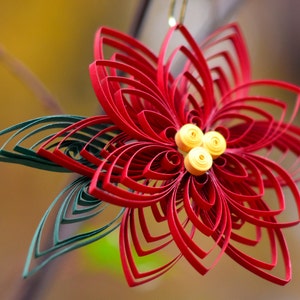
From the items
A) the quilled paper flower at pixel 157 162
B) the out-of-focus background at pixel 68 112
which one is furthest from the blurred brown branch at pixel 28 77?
the quilled paper flower at pixel 157 162

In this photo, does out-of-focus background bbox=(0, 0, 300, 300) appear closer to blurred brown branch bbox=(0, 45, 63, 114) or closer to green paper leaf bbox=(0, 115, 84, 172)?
blurred brown branch bbox=(0, 45, 63, 114)

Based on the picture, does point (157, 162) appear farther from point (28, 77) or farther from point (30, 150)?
point (28, 77)

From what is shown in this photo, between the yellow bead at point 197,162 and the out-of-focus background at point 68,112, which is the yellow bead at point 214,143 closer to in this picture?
the yellow bead at point 197,162

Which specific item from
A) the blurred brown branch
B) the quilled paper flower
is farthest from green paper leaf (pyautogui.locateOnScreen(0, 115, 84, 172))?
the blurred brown branch

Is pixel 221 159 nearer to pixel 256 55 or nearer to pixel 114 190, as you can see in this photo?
pixel 114 190

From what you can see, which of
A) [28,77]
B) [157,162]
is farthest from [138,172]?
[28,77]

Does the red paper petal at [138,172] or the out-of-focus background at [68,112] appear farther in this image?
the out-of-focus background at [68,112]

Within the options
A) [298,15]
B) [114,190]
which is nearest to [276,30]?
[298,15]
